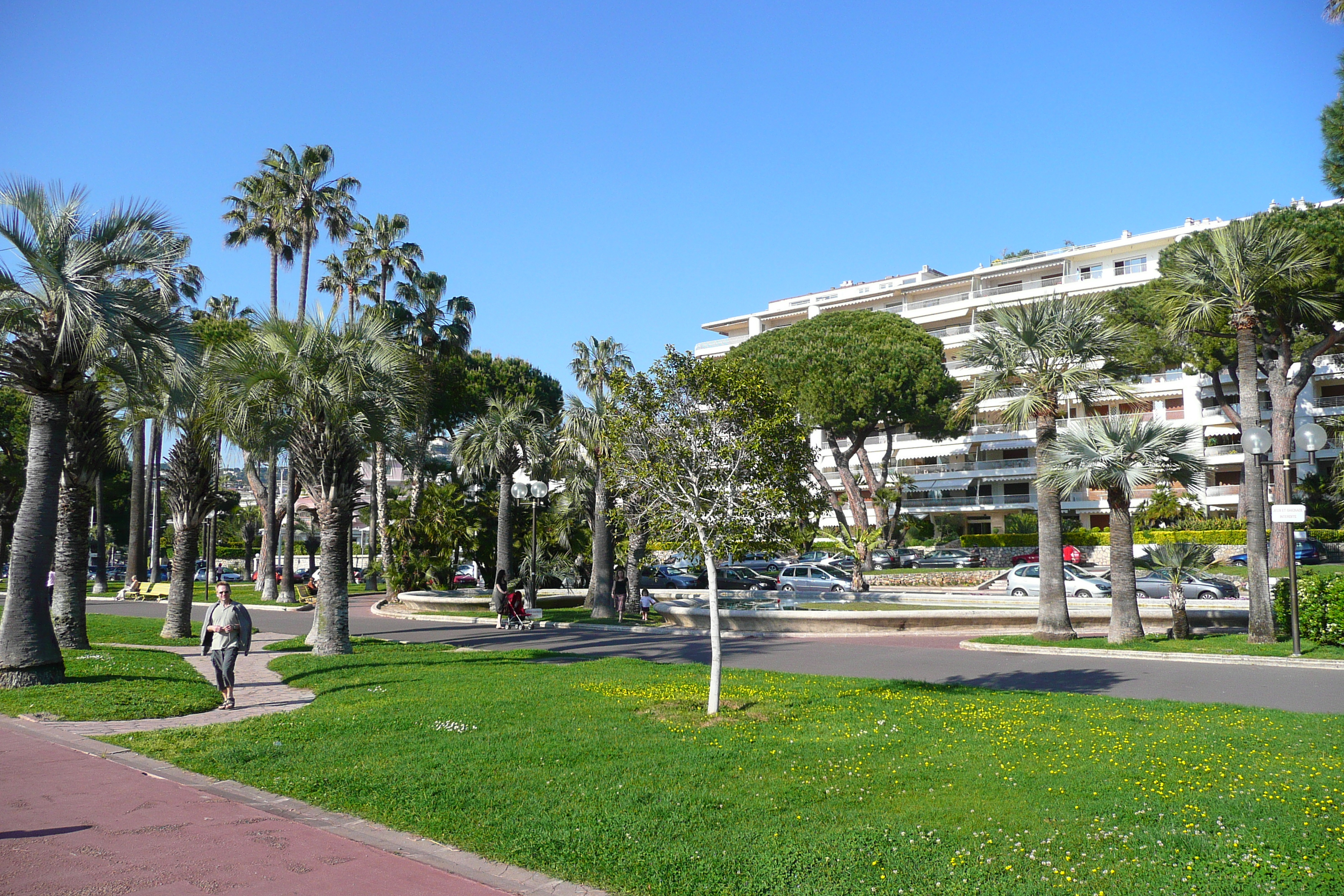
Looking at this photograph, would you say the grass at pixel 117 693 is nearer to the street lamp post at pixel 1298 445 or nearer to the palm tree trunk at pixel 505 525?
the palm tree trunk at pixel 505 525

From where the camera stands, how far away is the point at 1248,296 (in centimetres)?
1788

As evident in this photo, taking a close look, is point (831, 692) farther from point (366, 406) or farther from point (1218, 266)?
point (1218, 266)

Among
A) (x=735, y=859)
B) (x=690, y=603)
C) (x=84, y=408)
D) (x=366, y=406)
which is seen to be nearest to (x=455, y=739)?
(x=735, y=859)

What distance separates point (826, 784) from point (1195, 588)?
24.5m

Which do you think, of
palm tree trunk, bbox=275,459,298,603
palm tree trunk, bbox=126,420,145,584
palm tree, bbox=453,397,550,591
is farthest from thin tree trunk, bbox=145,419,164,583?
palm tree, bbox=453,397,550,591

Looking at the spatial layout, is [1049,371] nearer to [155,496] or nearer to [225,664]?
[225,664]

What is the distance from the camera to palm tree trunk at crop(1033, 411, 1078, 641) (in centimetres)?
1831

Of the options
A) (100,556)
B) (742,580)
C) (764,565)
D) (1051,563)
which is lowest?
(764,565)

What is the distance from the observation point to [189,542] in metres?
20.5

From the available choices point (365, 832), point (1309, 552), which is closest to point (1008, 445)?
point (1309, 552)

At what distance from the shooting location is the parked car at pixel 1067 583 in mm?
28523

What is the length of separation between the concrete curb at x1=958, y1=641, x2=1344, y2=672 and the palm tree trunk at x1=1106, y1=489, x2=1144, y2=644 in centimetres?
108

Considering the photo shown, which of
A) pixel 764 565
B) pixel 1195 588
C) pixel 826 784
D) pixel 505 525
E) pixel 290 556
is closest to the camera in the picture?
pixel 826 784

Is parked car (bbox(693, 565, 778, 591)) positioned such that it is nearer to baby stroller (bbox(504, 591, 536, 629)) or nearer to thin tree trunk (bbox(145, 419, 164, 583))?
baby stroller (bbox(504, 591, 536, 629))
